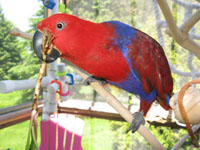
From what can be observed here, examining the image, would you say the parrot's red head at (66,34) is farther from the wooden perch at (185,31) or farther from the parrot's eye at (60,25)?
the wooden perch at (185,31)

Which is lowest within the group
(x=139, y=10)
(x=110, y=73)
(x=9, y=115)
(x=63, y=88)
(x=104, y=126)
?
(x=104, y=126)

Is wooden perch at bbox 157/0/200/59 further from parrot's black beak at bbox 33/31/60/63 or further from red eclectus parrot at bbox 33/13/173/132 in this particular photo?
parrot's black beak at bbox 33/31/60/63

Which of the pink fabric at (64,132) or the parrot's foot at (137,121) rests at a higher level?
the parrot's foot at (137,121)

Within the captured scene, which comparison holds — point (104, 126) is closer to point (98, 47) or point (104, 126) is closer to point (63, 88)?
point (63, 88)

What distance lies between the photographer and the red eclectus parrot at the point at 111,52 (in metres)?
0.39

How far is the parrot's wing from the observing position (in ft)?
1.44

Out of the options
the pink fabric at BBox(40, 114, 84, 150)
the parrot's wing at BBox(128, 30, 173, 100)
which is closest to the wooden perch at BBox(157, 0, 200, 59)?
the parrot's wing at BBox(128, 30, 173, 100)

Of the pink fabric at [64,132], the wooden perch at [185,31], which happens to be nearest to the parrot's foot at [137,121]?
the wooden perch at [185,31]

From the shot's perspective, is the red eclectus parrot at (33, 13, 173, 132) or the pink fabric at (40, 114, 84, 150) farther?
the pink fabric at (40, 114, 84, 150)

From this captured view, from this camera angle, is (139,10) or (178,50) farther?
(139,10)

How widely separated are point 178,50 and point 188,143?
2.30 feet

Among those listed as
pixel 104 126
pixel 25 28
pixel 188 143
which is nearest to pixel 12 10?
pixel 25 28

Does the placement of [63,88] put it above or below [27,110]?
above

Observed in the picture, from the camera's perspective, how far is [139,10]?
3.98 ft
